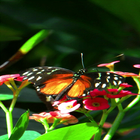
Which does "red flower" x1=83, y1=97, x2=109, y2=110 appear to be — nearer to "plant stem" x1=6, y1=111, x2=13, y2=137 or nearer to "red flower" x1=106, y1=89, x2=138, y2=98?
"red flower" x1=106, y1=89, x2=138, y2=98

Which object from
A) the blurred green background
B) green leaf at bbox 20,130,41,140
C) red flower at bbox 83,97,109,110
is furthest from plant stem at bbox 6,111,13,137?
the blurred green background

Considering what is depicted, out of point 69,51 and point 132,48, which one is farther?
point 69,51

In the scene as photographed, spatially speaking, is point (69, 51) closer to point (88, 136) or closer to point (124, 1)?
point (124, 1)

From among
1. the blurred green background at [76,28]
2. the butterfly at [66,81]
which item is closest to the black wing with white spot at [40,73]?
the butterfly at [66,81]

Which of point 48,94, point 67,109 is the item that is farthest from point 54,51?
point 67,109

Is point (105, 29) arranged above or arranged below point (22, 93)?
above

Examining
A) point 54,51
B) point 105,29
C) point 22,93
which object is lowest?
point 22,93

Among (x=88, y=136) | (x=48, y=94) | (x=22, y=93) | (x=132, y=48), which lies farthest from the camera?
(x=132, y=48)

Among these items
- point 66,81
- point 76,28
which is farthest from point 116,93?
point 76,28
